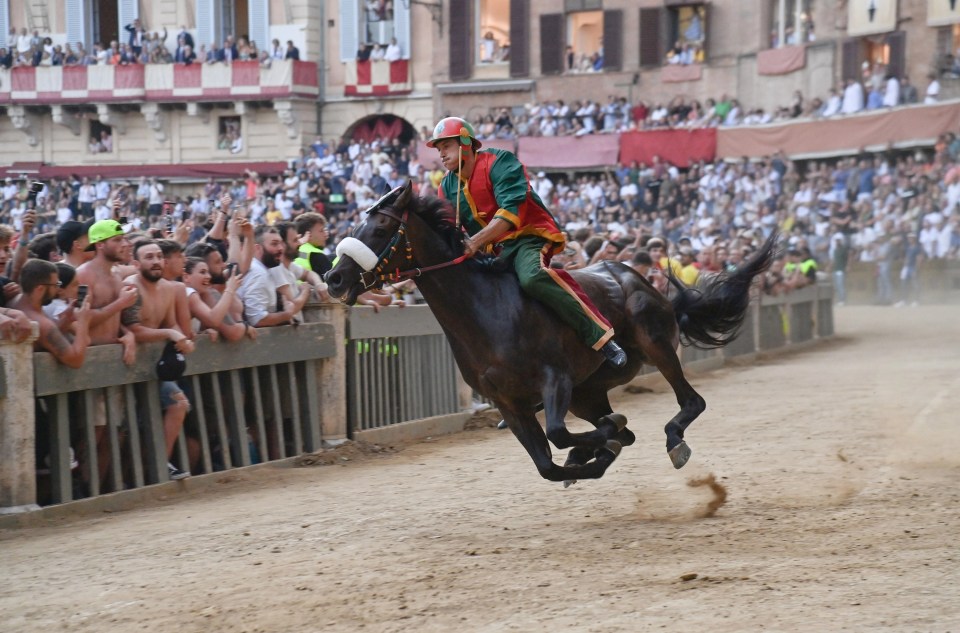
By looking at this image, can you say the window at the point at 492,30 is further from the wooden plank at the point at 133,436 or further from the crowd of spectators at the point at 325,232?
the wooden plank at the point at 133,436

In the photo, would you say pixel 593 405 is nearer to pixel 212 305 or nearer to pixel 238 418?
pixel 238 418

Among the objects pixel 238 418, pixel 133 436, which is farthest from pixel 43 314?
pixel 238 418

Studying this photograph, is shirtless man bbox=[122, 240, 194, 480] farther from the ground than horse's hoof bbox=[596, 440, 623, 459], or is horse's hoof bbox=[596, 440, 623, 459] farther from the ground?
shirtless man bbox=[122, 240, 194, 480]

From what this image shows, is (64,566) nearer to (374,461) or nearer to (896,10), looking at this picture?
(374,461)

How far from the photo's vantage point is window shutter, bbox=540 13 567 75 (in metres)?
41.7

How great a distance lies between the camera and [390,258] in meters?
7.62

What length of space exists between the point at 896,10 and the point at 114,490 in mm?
29592

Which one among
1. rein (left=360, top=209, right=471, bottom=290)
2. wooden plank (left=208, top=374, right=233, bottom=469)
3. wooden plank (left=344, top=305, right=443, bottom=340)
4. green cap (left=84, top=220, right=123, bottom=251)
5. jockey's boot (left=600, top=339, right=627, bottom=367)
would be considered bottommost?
wooden plank (left=208, top=374, right=233, bottom=469)

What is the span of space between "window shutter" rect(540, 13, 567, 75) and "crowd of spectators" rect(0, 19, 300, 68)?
939cm

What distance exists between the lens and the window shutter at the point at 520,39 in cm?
4234

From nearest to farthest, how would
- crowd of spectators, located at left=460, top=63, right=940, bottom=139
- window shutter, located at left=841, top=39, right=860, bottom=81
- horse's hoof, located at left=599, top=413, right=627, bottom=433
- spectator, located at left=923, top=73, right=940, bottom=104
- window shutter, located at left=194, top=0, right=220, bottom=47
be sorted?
horse's hoof, located at left=599, top=413, right=627, bottom=433 < spectator, located at left=923, top=73, right=940, bottom=104 < crowd of spectators, located at left=460, top=63, right=940, bottom=139 < window shutter, located at left=841, top=39, right=860, bottom=81 < window shutter, located at left=194, top=0, right=220, bottom=47

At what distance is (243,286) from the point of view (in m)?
10.6

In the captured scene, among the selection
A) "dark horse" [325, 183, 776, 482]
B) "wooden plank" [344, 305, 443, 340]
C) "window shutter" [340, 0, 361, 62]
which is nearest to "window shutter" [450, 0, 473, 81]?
"window shutter" [340, 0, 361, 62]

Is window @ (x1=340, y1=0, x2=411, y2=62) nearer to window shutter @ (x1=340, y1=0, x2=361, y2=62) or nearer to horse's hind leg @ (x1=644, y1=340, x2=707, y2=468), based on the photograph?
window shutter @ (x1=340, y1=0, x2=361, y2=62)
